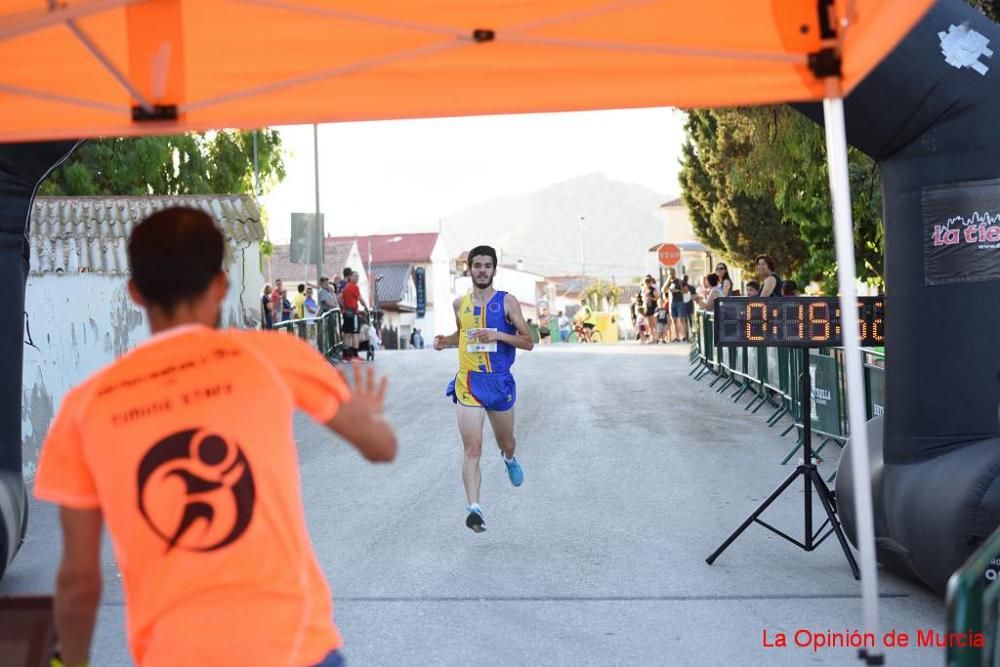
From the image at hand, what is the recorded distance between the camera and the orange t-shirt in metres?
2.52

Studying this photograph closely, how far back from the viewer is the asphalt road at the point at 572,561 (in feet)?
21.3

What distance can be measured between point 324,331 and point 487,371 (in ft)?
54.9

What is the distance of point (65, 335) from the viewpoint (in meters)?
14.9

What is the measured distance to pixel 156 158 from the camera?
1277 inches

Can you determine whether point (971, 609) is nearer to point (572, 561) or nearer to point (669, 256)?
point (572, 561)

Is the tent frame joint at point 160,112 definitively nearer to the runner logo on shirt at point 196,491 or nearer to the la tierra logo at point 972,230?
the runner logo on shirt at point 196,491

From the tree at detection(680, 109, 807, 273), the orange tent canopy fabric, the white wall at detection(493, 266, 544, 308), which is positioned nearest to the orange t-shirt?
the orange tent canopy fabric

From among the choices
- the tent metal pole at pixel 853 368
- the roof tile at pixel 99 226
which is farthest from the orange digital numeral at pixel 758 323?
the roof tile at pixel 99 226

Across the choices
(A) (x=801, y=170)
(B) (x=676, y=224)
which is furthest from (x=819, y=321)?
(B) (x=676, y=224)

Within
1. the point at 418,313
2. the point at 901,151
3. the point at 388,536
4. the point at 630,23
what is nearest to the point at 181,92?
the point at 630,23

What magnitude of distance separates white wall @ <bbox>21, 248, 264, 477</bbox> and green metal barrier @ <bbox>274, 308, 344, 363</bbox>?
5105 millimetres

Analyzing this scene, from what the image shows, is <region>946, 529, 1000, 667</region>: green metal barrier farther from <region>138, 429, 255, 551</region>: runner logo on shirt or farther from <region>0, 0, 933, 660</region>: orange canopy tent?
<region>138, 429, 255, 551</region>: runner logo on shirt

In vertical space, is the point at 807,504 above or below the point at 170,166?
below

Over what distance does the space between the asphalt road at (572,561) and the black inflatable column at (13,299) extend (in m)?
0.81
